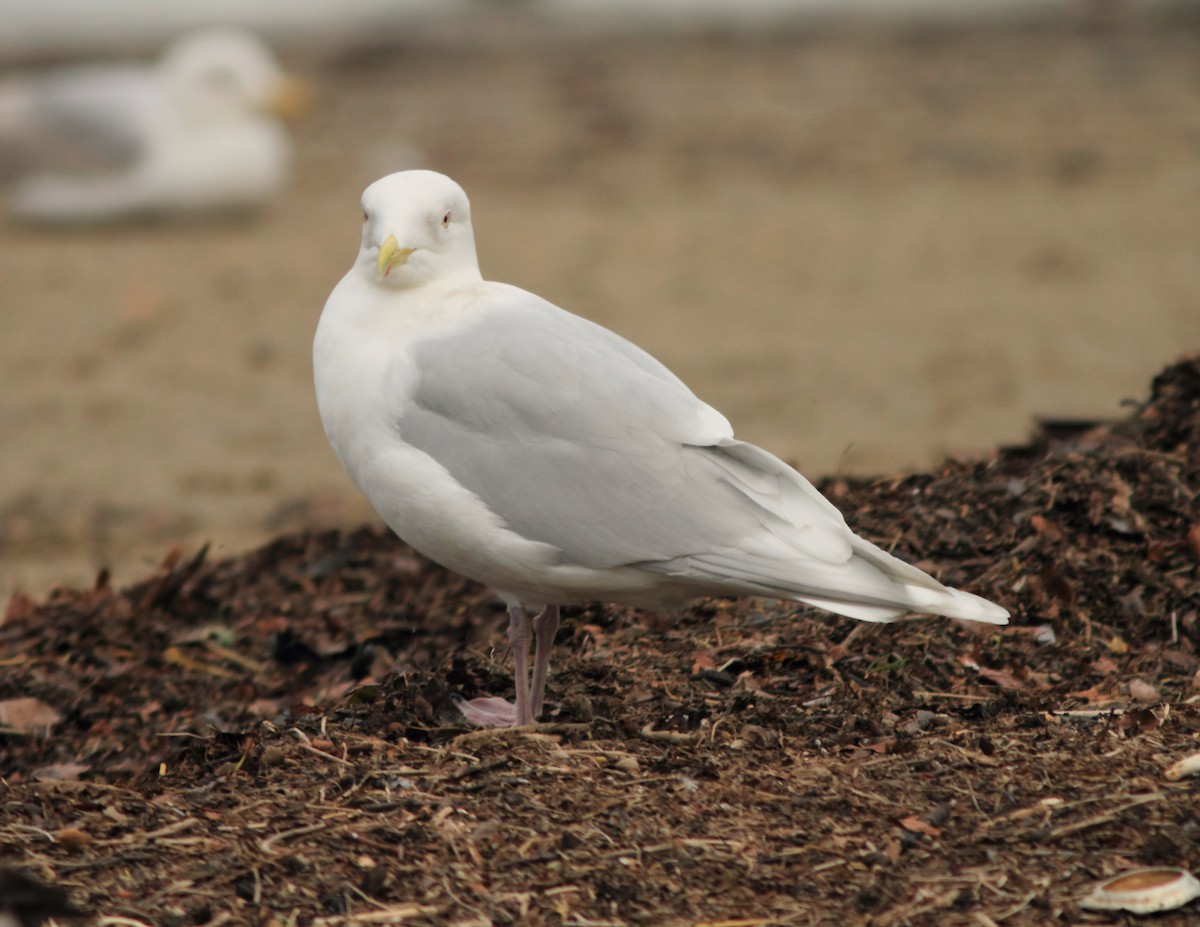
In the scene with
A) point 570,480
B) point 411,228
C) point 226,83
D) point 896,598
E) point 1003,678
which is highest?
point 226,83

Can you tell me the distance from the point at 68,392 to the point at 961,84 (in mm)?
8527

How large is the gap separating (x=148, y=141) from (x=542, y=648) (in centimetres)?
887

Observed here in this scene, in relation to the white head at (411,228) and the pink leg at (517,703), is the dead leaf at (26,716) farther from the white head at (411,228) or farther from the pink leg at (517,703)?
the white head at (411,228)

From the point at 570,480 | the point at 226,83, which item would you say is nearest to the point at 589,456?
the point at 570,480

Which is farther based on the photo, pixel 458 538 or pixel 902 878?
pixel 458 538

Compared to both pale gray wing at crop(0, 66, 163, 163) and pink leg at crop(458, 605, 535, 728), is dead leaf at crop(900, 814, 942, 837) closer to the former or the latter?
pink leg at crop(458, 605, 535, 728)

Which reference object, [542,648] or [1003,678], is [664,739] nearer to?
[542,648]

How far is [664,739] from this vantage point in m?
3.86

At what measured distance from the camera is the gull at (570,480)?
3.90 meters

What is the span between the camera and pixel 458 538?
396 cm

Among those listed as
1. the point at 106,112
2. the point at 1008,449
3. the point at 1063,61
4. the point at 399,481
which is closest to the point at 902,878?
the point at 399,481

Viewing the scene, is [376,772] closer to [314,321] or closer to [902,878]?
[902,878]

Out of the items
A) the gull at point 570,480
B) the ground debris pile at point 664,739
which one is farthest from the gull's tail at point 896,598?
the ground debris pile at point 664,739

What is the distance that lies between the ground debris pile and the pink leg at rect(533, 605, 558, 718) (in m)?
0.08
